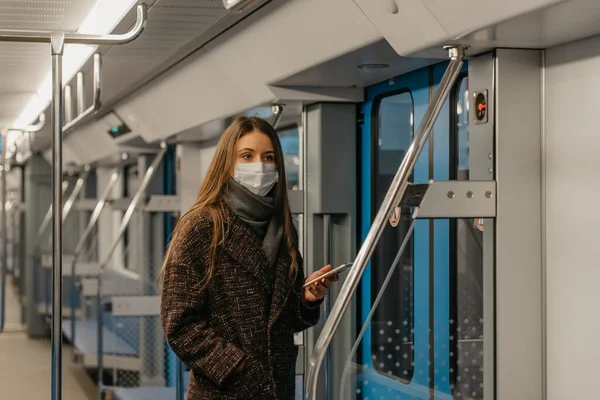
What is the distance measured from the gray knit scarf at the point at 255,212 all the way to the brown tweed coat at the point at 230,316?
Answer: 0.9 inches

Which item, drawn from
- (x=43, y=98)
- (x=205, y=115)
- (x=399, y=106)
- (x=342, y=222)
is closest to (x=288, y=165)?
(x=205, y=115)

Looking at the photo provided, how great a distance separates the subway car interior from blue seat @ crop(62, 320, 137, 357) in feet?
5.37

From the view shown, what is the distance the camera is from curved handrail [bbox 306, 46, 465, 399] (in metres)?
2.67

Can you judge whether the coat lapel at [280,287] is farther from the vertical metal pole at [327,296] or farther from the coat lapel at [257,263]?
the vertical metal pole at [327,296]

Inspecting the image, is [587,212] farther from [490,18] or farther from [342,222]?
[342,222]

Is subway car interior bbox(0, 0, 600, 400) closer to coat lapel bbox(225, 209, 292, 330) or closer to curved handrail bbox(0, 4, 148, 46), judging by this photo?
curved handrail bbox(0, 4, 148, 46)

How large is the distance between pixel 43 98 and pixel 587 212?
519 centimetres

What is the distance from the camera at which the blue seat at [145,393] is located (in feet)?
22.6

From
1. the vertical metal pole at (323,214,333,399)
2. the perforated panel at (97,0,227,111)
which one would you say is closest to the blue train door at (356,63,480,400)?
the vertical metal pole at (323,214,333,399)

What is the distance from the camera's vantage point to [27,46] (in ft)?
16.4

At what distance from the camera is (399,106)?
4.07 metres

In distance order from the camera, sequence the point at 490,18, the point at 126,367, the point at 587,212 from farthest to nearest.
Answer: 1. the point at 126,367
2. the point at 587,212
3. the point at 490,18

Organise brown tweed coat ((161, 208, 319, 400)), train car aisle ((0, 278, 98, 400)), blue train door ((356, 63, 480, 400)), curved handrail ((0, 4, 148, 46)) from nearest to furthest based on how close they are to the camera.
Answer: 1. brown tweed coat ((161, 208, 319, 400))
2. curved handrail ((0, 4, 148, 46))
3. blue train door ((356, 63, 480, 400))
4. train car aisle ((0, 278, 98, 400))

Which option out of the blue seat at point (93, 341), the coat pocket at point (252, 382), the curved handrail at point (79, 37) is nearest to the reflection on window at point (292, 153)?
the curved handrail at point (79, 37)
